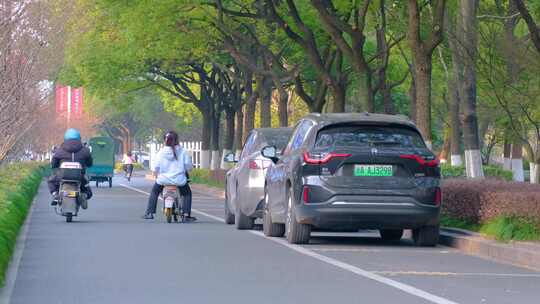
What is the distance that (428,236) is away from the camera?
63.3ft

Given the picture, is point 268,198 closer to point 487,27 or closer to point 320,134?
point 320,134

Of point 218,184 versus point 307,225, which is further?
point 218,184

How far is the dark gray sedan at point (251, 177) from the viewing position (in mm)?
22766

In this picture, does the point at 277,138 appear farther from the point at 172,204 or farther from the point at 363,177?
the point at 363,177

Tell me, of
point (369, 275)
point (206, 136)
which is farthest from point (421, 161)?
point (206, 136)

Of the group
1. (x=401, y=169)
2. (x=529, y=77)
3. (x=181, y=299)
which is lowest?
(x=181, y=299)

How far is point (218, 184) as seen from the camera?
49.6 metres

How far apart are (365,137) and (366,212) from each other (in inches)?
41.5

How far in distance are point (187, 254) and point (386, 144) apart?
3216mm

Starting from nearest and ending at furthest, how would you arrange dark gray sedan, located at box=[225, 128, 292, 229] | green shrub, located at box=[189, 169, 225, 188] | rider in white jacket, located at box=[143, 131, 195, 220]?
dark gray sedan, located at box=[225, 128, 292, 229] → rider in white jacket, located at box=[143, 131, 195, 220] → green shrub, located at box=[189, 169, 225, 188]

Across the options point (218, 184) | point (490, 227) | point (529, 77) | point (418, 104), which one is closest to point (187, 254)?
point (490, 227)

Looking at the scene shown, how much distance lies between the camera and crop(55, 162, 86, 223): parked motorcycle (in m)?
24.8

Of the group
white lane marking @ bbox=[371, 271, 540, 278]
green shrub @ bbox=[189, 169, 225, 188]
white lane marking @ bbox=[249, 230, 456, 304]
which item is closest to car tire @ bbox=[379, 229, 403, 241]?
white lane marking @ bbox=[249, 230, 456, 304]

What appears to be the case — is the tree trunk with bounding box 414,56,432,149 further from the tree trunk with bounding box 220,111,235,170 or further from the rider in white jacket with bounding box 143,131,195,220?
the tree trunk with bounding box 220,111,235,170
